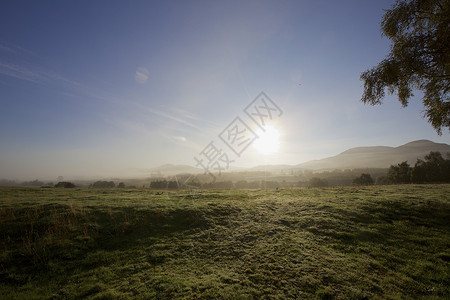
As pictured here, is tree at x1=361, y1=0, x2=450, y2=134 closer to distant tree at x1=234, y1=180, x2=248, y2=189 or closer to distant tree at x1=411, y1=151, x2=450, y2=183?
distant tree at x1=411, y1=151, x2=450, y2=183

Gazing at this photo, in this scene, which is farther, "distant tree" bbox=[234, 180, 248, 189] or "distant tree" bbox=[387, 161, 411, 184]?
"distant tree" bbox=[234, 180, 248, 189]

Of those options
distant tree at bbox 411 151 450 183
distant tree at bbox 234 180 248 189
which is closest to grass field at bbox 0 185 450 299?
distant tree at bbox 411 151 450 183

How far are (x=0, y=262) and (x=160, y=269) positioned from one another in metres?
6.25

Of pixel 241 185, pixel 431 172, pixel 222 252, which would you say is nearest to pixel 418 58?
pixel 222 252

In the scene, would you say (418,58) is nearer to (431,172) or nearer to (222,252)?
(222,252)

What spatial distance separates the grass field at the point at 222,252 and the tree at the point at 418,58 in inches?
305

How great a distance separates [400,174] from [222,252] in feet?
187

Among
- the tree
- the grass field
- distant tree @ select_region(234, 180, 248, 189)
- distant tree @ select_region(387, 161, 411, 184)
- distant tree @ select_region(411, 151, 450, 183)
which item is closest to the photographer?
the grass field

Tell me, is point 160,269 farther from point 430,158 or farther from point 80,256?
point 430,158

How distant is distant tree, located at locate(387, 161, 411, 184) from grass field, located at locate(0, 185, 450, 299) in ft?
134

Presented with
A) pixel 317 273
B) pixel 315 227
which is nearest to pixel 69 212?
pixel 317 273

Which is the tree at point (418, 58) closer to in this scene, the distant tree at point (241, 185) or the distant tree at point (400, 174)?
the distant tree at point (400, 174)

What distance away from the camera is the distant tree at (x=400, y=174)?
42416 mm

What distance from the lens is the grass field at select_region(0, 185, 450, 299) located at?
5551 millimetres
